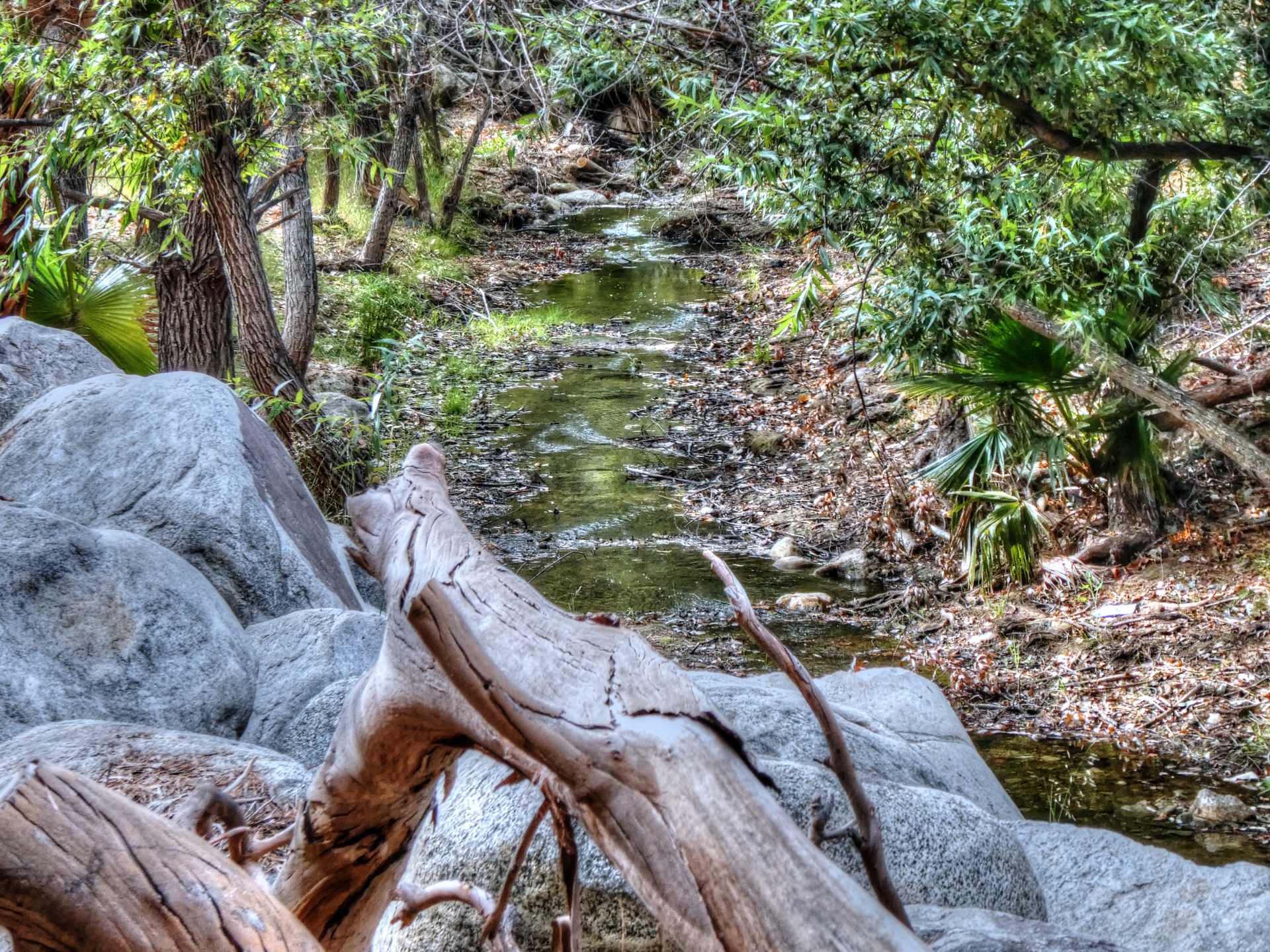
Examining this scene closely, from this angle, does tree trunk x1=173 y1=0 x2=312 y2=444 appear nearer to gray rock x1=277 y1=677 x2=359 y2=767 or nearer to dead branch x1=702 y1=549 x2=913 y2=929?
gray rock x1=277 y1=677 x2=359 y2=767

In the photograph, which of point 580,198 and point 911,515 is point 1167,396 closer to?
point 911,515

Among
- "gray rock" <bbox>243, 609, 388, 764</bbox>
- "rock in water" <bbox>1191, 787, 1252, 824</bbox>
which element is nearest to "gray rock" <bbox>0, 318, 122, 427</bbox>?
"gray rock" <bbox>243, 609, 388, 764</bbox>

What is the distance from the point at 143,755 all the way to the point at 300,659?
116 centimetres

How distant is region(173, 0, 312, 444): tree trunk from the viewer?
660 cm

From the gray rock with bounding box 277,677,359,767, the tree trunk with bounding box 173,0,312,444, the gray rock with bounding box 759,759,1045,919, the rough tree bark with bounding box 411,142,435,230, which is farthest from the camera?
the rough tree bark with bounding box 411,142,435,230

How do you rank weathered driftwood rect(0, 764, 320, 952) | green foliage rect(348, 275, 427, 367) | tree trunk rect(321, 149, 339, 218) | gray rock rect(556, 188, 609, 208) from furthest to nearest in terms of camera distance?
A: gray rock rect(556, 188, 609, 208)
tree trunk rect(321, 149, 339, 218)
green foliage rect(348, 275, 427, 367)
weathered driftwood rect(0, 764, 320, 952)

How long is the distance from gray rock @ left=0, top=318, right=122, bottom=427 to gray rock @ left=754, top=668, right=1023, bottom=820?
493 cm

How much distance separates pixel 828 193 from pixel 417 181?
13.3 metres

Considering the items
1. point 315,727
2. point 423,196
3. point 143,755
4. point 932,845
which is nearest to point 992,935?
point 932,845

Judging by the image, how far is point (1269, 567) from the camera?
684 cm

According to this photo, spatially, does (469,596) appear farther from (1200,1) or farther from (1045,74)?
(1200,1)

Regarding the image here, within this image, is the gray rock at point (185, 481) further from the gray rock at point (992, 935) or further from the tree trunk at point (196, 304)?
the gray rock at point (992, 935)

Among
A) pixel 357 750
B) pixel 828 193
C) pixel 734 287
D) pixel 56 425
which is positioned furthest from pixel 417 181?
pixel 357 750

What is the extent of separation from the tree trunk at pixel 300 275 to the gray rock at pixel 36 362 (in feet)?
5.58
